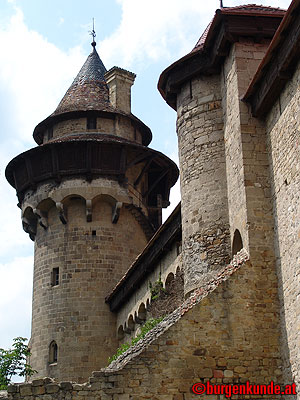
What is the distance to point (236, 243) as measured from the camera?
547 inches

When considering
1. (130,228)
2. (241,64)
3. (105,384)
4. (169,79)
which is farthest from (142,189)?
(105,384)

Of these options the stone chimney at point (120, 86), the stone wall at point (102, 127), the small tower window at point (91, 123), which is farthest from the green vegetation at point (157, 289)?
the stone chimney at point (120, 86)

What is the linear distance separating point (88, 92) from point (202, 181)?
14.2 m

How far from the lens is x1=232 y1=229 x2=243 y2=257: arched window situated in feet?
45.1

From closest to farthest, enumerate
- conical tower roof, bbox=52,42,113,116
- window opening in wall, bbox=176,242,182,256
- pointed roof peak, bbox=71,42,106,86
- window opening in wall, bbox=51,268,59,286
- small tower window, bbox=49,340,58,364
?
window opening in wall, bbox=176,242,182,256 → small tower window, bbox=49,340,58,364 → window opening in wall, bbox=51,268,59,286 → conical tower roof, bbox=52,42,113,116 → pointed roof peak, bbox=71,42,106,86

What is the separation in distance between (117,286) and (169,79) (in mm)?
8992

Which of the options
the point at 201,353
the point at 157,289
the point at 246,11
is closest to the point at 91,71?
the point at 157,289

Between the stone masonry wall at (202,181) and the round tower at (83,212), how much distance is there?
9.77m

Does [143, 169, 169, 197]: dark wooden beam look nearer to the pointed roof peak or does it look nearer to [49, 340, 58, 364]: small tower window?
the pointed roof peak

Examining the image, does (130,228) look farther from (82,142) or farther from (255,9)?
(255,9)

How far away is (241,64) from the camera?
14297 millimetres

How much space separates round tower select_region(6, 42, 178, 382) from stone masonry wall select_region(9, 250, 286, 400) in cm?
1149

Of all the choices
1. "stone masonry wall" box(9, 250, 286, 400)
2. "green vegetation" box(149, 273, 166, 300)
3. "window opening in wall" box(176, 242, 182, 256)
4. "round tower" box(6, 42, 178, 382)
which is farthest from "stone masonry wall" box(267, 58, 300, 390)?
"round tower" box(6, 42, 178, 382)

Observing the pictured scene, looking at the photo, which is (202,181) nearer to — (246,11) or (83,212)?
(246,11)
